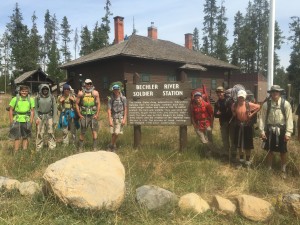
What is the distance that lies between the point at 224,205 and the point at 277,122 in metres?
2.17

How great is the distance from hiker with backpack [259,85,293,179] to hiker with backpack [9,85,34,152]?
5.08 metres

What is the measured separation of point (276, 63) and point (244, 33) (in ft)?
33.0

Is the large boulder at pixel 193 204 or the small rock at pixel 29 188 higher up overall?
the small rock at pixel 29 188

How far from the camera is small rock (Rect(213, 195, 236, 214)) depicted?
494cm

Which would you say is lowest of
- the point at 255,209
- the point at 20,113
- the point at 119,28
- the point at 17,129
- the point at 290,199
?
the point at 255,209

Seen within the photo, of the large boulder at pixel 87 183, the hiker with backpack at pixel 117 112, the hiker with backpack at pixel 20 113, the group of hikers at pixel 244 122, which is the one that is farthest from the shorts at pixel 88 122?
the large boulder at pixel 87 183

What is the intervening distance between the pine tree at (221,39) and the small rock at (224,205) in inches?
2228

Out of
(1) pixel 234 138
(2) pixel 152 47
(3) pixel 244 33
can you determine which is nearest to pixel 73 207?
(1) pixel 234 138

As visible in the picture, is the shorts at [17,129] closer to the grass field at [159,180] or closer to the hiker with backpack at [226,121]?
the grass field at [159,180]

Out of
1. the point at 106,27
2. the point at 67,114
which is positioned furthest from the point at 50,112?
the point at 106,27

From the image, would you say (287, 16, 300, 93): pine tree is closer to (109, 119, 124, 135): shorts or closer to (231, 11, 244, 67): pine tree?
(231, 11, 244, 67): pine tree

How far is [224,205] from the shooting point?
4988 millimetres

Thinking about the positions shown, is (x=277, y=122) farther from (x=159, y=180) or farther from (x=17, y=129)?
(x=17, y=129)

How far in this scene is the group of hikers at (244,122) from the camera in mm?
6266
